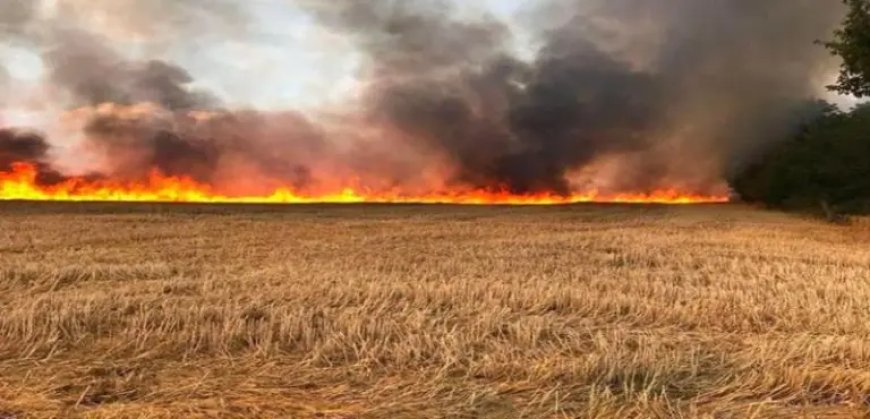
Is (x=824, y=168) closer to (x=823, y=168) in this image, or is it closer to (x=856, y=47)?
(x=823, y=168)

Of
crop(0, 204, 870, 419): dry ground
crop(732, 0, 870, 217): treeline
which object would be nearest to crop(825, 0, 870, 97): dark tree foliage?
crop(0, 204, 870, 419): dry ground

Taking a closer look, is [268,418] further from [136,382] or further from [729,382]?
[729,382]

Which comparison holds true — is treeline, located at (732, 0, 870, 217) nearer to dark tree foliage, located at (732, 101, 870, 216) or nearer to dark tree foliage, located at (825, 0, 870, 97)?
dark tree foliage, located at (732, 101, 870, 216)

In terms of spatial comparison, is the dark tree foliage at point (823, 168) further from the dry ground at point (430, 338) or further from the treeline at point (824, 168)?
the dry ground at point (430, 338)

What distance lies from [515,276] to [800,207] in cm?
5029

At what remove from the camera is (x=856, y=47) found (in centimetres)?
2730

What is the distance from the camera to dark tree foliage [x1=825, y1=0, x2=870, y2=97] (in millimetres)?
27172

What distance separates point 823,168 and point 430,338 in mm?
51553

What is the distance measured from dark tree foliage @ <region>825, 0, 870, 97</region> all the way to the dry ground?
12.1 m

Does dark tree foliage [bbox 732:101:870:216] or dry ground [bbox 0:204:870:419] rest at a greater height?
dark tree foliage [bbox 732:101:870:216]

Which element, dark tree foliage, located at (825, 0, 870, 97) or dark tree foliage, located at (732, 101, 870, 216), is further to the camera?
dark tree foliage, located at (732, 101, 870, 216)

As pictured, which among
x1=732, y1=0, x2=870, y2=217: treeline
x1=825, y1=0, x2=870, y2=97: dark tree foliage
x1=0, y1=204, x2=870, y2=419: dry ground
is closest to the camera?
x1=0, y1=204, x2=870, y2=419: dry ground

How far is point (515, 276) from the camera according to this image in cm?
1490

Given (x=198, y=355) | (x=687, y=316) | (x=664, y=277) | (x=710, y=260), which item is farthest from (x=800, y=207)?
(x=198, y=355)
